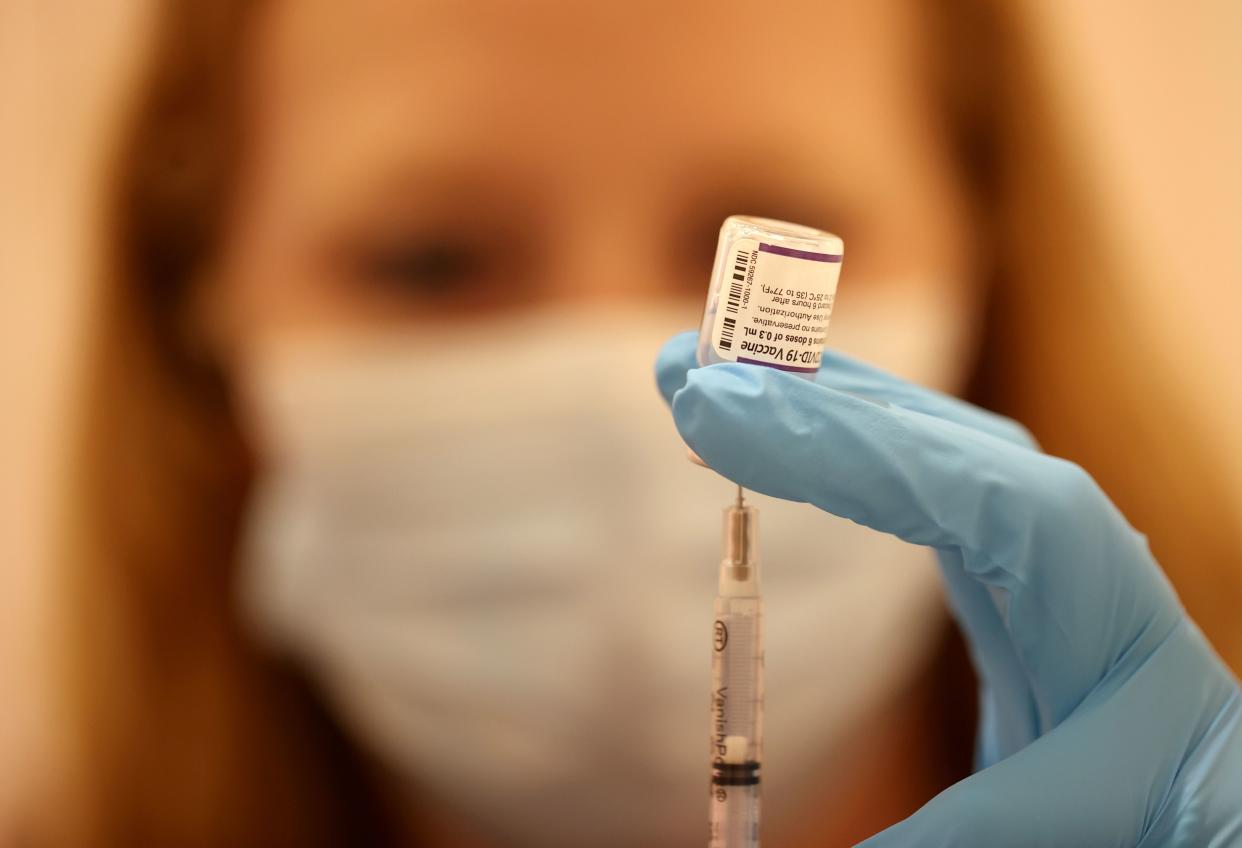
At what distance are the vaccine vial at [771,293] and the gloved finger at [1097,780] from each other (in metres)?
0.35

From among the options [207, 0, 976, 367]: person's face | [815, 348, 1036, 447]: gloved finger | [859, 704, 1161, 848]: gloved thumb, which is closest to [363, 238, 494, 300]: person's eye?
[207, 0, 976, 367]: person's face

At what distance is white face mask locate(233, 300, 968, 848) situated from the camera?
1.19m

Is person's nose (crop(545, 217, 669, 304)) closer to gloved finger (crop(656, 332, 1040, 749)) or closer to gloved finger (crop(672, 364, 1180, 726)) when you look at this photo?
gloved finger (crop(656, 332, 1040, 749))

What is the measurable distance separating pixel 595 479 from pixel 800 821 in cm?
51

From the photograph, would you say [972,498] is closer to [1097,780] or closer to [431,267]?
[1097,780]

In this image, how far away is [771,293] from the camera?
0.67 meters

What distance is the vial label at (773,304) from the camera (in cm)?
66

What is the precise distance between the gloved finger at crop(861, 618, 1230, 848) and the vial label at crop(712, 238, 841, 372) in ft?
1.16

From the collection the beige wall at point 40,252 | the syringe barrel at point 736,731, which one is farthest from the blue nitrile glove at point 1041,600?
the beige wall at point 40,252

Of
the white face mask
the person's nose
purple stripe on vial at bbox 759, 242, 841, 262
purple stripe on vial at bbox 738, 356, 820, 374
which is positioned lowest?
the white face mask

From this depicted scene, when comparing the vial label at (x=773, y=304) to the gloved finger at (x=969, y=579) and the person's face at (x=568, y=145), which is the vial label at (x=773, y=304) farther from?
the person's face at (x=568, y=145)

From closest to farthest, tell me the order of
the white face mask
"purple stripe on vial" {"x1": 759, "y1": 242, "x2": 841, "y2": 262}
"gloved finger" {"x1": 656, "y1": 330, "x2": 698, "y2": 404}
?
"purple stripe on vial" {"x1": 759, "y1": 242, "x2": 841, "y2": 262}
"gloved finger" {"x1": 656, "y1": 330, "x2": 698, "y2": 404}
the white face mask

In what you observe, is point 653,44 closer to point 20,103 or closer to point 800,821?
point 20,103

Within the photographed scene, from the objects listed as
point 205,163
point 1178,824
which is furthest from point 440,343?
point 1178,824
